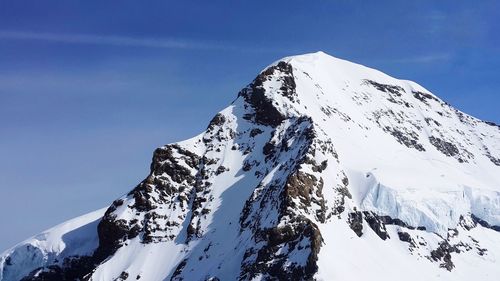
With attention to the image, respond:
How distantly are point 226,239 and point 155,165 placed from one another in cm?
3065

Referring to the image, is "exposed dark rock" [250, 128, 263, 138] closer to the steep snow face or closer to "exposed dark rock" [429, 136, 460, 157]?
the steep snow face

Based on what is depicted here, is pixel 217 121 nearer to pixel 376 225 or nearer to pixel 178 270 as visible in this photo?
pixel 178 270

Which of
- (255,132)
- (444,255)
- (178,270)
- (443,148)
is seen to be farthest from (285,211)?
(443,148)

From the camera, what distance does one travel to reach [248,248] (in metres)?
115

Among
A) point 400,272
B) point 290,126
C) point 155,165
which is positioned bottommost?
point 400,272

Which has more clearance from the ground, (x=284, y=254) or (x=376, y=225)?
(x=376, y=225)

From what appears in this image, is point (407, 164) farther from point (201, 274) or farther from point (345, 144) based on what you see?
point (201, 274)

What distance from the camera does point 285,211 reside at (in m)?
112

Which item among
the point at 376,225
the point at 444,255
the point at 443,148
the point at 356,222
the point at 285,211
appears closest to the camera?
the point at 285,211

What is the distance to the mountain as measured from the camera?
4508 inches

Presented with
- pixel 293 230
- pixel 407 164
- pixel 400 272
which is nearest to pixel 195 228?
pixel 293 230

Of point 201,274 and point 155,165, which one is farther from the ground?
point 155,165

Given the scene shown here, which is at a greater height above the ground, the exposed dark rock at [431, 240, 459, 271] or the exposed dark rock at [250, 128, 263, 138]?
the exposed dark rock at [250, 128, 263, 138]

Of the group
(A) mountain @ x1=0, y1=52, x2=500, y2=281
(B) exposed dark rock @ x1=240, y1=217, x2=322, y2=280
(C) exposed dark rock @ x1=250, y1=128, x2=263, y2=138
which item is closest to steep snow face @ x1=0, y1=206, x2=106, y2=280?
(A) mountain @ x1=0, y1=52, x2=500, y2=281
